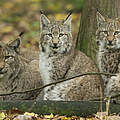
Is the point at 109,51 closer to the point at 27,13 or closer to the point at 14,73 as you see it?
the point at 14,73

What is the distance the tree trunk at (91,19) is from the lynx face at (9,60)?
1.62m

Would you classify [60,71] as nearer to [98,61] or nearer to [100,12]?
[98,61]

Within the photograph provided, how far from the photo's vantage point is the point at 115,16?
8180mm

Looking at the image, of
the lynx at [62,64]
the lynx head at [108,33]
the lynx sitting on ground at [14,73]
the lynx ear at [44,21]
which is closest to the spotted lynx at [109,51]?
the lynx head at [108,33]

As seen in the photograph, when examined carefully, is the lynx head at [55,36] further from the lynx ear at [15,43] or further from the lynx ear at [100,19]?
the lynx ear at [100,19]

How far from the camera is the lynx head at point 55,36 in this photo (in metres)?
7.33

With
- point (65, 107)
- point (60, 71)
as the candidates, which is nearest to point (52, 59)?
point (60, 71)

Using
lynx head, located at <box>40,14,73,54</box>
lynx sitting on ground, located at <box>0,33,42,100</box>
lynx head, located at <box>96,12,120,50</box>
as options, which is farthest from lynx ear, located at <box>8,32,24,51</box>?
lynx head, located at <box>96,12,120,50</box>

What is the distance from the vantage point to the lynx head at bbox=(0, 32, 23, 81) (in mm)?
7020

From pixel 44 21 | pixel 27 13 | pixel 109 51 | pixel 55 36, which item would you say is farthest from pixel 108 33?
pixel 27 13

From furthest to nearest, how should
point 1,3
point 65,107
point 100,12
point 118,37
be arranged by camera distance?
point 1,3, point 100,12, point 118,37, point 65,107

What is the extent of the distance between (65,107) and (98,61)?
167 cm

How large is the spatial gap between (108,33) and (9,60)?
6.03 ft

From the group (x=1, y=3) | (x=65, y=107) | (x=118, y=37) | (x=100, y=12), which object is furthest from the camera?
(x=1, y=3)
